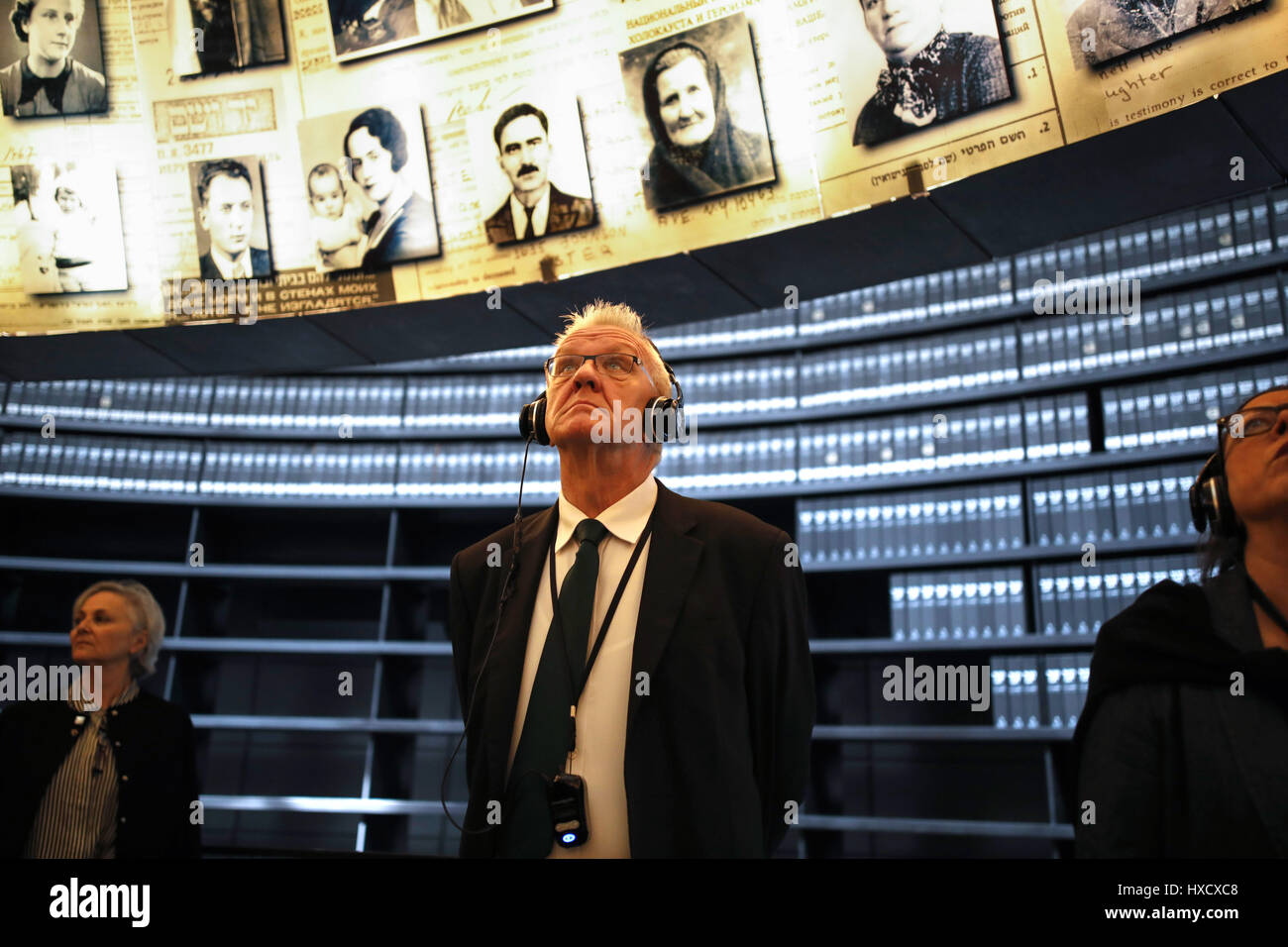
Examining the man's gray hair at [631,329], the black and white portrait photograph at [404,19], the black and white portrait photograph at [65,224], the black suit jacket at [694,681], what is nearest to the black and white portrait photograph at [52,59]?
the black and white portrait photograph at [65,224]

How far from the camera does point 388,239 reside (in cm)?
206

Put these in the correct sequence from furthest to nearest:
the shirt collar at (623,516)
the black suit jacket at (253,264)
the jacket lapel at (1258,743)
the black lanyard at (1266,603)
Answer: the black suit jacket at (253,264), the shirt collar at (623,516), the black lanyard at (1266,603), the jacket lapel at (1258,743)

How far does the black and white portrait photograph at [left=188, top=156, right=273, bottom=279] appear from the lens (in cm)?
214

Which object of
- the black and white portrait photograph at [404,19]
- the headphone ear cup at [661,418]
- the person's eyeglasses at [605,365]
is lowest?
the headphone ear cup at [661,418]

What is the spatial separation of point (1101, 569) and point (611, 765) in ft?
10.3

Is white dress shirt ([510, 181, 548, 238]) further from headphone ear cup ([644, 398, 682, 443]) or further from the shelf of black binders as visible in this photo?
the shelf of black binders

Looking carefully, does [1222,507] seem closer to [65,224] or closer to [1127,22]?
[1127,22]

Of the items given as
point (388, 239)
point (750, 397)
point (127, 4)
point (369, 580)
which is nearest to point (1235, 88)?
point (388, 239)

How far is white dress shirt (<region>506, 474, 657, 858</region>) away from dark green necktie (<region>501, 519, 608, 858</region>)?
0.01 metres

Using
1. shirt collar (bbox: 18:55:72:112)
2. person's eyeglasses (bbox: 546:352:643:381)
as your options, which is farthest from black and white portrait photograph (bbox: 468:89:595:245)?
shirt collar (bbox: 18:55:72:112)

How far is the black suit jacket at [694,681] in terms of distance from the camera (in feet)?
3.77

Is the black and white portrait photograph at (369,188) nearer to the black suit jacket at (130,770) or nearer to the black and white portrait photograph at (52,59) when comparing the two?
the black and white portrait photograph at (52,59)

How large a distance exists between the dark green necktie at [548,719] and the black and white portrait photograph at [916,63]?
885 millimetres

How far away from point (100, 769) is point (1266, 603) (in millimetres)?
1939
